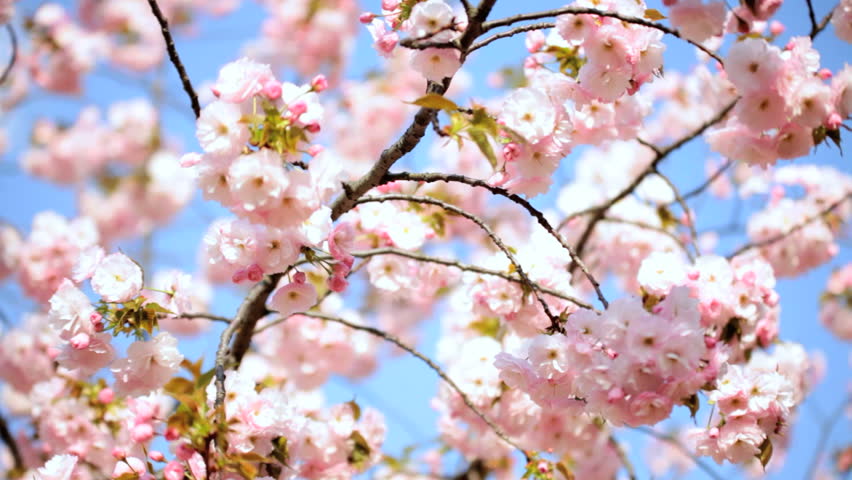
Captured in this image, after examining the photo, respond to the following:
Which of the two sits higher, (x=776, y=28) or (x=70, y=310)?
(x=776, y=28)

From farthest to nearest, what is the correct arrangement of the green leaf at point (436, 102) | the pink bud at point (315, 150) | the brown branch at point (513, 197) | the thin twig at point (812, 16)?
the thin twig at point (812, 16) → the brown branch at point (513, 197) → the pink bud at point (315, 150) → the green leaf at point (436, 102)

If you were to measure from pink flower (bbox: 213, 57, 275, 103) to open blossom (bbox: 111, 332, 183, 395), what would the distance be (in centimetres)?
59

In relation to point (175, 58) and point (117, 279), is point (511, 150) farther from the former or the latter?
point (117, 279)

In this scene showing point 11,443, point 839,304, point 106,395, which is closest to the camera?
point 106,395

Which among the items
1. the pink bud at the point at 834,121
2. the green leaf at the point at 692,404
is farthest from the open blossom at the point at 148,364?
the pink bud at the point at 834,121

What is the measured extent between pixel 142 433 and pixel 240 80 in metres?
0.78

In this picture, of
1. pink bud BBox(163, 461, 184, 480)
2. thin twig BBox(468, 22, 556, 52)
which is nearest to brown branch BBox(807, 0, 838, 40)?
thin twig BBox(468, 22, 556, 52)

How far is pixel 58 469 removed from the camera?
1.59 meters

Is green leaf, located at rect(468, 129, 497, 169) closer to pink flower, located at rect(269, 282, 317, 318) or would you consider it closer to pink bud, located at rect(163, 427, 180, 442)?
pink flower, located at rect(269, 282, 317, 318)

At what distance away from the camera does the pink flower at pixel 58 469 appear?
158cm

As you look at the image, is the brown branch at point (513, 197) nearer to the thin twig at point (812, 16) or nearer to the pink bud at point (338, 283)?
the pink bud at point (338, 283)

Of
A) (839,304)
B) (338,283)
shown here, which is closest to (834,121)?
(338,283)

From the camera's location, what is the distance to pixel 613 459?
3.18 meters

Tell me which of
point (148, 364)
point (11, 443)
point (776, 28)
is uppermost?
point (776, 28)
